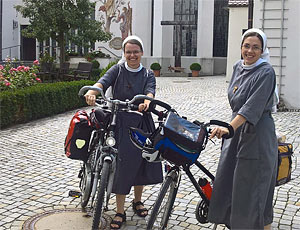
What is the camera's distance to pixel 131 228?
13.8 ft

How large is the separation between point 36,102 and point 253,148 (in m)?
8.04

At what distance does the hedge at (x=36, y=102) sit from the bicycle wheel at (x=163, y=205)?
6.75m

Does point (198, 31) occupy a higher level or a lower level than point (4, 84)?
higher

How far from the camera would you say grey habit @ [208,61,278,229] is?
3264 millimetres

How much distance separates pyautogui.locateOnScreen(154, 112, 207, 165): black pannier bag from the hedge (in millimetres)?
6954

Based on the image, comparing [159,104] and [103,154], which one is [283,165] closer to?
[159,104]

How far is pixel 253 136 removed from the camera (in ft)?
11.1

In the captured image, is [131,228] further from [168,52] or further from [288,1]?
[168,52]

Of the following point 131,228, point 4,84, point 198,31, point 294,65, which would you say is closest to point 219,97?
point 294,65

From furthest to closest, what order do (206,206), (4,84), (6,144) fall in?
(4,84) < (6,144) < (206,206)

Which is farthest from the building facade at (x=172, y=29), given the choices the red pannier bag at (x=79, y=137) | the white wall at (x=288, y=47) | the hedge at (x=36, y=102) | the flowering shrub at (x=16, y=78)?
the red pannier bag at (x=79, y=137)

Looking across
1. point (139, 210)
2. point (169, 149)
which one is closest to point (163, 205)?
point (169, 149)

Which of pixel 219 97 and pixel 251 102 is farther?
pixel 219 97

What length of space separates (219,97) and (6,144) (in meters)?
8.43
